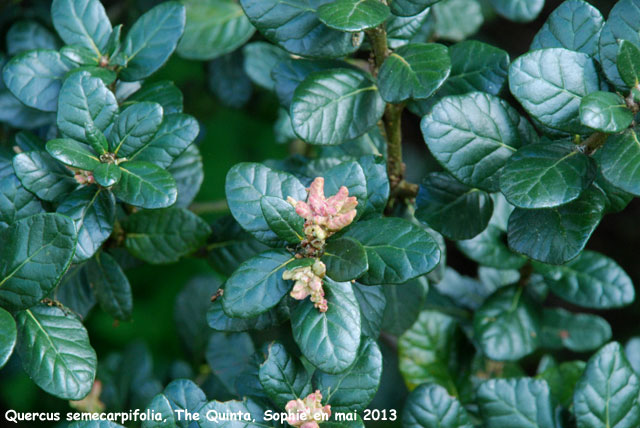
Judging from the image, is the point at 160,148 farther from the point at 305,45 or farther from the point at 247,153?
the point at 247,153

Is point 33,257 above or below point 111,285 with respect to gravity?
above

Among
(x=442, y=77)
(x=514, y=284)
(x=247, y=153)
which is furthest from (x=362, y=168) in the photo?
(x=247, y=153)

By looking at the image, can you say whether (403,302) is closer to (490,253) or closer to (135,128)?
(490,253)

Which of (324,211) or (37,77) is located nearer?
(324,211)

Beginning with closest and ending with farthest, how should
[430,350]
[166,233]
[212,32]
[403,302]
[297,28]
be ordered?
[297,28]
[166,233]
[403,302]
[430,350]
[212,32]

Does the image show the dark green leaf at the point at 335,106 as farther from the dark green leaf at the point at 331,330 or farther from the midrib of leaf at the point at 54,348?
the midrib of leaf at the point at 54,348

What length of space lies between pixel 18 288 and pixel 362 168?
686mm

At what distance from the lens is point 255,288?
1.10 metres

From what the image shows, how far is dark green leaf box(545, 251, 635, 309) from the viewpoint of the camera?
1.60 m

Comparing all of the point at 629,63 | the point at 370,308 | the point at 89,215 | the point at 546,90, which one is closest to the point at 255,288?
the point at 370,308

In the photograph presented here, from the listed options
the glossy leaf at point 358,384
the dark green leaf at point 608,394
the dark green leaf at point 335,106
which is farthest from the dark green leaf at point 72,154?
the dark green leaf at point 608,394

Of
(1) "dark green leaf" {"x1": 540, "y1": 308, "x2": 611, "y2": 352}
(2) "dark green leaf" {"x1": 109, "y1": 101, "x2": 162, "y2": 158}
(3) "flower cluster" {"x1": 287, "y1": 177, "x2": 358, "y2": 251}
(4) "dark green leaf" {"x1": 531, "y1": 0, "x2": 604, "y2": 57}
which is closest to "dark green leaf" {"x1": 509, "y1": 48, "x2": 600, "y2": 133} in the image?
(4) "dark green leaf" {"x1": 531, "y1": 0, "x2": 604, "y2": 57}

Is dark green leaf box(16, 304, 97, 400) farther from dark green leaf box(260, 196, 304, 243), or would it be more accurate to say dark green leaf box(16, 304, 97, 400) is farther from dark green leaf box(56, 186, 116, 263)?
dark green leaf box(260, 196, 304, 243)

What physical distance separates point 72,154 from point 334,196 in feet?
1.60
